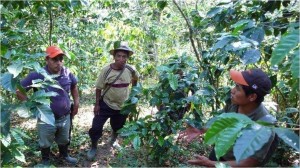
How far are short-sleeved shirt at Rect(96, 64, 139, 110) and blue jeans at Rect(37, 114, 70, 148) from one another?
65 centimetres

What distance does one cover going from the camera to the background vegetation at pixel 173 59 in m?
1.85

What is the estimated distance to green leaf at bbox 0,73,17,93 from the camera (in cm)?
177

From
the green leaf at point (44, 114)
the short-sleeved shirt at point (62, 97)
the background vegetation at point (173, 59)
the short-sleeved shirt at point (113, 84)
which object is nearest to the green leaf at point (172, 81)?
the background vegetation at point (173, 59)

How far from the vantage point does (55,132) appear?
392cm

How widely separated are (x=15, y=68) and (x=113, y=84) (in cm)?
257

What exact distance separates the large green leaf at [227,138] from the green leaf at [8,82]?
3.94 ft

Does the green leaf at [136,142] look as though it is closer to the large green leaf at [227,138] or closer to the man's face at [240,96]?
the man's face at [240,96]

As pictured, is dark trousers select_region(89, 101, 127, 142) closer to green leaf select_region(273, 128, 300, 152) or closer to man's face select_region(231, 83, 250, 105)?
man's face select_region(231, 83, 250, 105)

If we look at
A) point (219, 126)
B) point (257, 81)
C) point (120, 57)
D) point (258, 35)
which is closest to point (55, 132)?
point (120, 57)

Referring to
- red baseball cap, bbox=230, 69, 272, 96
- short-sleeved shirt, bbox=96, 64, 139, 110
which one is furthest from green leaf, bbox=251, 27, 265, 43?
short-sleeved shirt, bbox=96, 64, 139, 110

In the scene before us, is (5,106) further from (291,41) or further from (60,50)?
(60,50)

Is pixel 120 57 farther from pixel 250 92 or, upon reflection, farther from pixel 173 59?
pixel 250 92

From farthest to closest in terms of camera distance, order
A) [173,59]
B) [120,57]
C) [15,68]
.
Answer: [120,57] → [173,59] → [15,68]

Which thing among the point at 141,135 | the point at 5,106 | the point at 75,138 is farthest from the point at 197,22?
the point at 75,138
